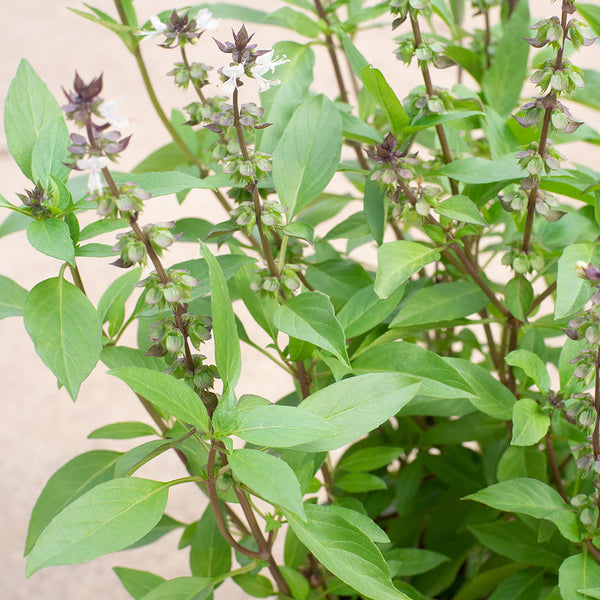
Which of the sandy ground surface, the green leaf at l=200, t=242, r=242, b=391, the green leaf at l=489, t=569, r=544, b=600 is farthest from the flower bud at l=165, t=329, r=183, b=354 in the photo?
the sandy ground surface

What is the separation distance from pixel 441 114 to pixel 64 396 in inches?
38.7

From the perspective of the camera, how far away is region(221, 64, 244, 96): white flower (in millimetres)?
368

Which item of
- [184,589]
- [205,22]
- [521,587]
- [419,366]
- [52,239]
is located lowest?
[521,587]

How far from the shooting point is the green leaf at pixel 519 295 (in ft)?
1.62

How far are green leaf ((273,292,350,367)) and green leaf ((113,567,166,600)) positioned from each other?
0.24 m

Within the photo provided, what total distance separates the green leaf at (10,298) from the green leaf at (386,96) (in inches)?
10.0

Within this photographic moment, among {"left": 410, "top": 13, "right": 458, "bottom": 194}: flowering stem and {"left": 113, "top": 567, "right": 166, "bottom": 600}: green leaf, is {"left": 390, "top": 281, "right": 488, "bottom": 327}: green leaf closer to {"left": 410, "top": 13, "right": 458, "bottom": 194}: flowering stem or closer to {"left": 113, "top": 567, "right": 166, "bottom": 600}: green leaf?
{"left": 410, "top": 13, "right": 458, "bottom": 194}: flowering stem

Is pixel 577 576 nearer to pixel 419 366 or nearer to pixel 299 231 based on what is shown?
pixel 419 366

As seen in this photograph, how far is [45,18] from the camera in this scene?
2.05 m

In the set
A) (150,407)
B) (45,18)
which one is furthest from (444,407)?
(45,18)

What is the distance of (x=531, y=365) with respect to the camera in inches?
18.3

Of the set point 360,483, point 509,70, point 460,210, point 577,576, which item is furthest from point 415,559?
point 509,70

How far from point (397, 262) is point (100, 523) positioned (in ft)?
0.69

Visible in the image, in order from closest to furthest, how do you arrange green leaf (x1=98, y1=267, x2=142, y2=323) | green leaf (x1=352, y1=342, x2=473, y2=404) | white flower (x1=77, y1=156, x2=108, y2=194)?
white flower (x1=77, y1=156, x2=108, y2=194)
green leaf (x1=352, y1=342, x2=473, y2=404)
green leaf (x1=98, y1=267, x2=142, y2=323)
